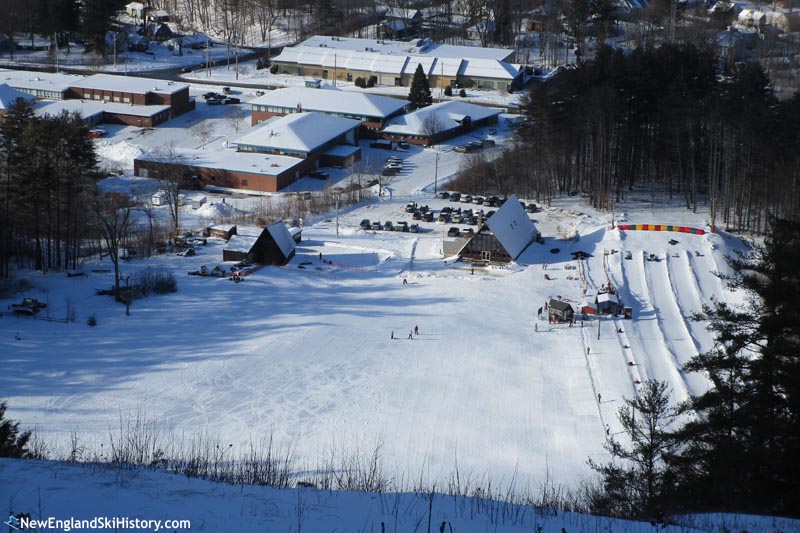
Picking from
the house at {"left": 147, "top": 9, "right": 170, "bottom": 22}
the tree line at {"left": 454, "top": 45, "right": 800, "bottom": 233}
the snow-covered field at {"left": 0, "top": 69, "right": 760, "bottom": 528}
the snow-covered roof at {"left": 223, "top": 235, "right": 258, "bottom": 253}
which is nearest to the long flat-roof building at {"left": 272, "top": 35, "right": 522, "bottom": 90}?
the house at {"left": 147, "top": 9, "right": 170, "bottom": 22}

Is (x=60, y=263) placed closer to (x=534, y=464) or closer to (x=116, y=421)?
(x=116, y=421)

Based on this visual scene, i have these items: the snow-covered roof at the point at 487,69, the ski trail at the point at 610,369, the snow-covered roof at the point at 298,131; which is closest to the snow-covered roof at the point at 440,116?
the snow-covered roof at the point at 298,131

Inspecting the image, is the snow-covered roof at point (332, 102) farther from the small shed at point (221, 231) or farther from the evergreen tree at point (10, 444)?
the evergreen tree at point (10, 444)

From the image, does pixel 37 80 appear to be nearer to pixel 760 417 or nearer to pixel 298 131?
pixel 298 131

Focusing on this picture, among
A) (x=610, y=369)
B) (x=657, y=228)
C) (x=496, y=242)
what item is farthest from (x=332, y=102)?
(x=610, y=369)

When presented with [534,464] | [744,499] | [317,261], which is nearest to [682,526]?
[744,499]

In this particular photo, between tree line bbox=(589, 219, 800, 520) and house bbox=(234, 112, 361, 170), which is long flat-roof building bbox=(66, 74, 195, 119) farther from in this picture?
tree line bbox=(589, 219, 800, 520)

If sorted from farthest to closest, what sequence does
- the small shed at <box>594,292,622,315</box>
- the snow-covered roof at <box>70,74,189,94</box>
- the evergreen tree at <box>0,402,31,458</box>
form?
the snow-covered roof at <box>70,74,189,94</box>, the small shed at <box>594,292,622,315</box>, the evergreen tree at <box>0,402,31,458</box>
